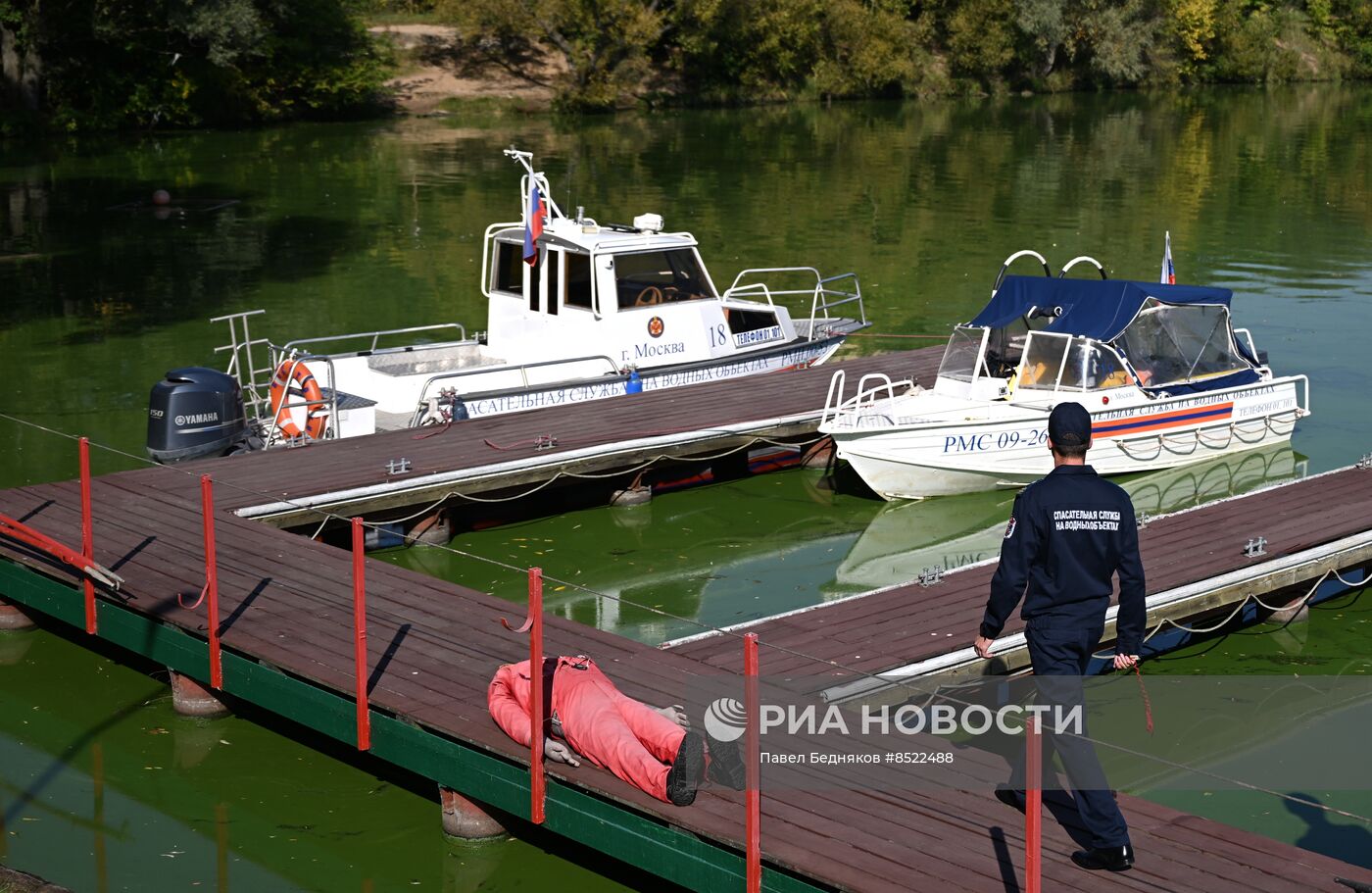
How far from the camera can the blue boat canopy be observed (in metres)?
17.6

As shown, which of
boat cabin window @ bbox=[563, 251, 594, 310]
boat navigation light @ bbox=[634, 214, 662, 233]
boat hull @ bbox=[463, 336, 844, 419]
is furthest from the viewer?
boat navigation light @ bbox=[634, 214, 662, 233]

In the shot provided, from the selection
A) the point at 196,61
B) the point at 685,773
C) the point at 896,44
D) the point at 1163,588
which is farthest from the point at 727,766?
the point at 896,44

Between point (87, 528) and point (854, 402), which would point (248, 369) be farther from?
point (87, 528)

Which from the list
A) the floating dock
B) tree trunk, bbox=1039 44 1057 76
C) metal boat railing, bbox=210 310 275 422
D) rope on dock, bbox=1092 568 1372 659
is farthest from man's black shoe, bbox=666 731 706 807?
tree trunk, bbox=1039 44 1057 76

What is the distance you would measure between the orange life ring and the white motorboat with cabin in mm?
15

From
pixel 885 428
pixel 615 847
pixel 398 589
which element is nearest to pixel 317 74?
pixel 885 428

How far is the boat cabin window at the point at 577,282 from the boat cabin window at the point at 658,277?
0.36m

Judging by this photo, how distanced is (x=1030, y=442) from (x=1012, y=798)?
9320mm

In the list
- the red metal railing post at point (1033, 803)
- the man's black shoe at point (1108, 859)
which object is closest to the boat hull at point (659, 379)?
the man's black shoe at point (1108, 859)

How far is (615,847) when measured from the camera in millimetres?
8727

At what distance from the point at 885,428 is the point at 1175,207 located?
1000 inches

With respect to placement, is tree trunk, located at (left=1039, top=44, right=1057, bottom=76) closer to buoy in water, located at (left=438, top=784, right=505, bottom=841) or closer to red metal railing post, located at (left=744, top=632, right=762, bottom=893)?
buoy in water, located at (left=438, top=784, right=505, bottom=841)

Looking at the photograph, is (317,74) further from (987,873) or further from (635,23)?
(987,873)

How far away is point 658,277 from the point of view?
64.0ft
